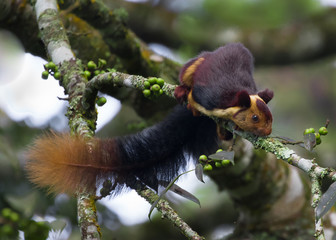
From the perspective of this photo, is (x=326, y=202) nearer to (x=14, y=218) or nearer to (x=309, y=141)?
(x=309, y=141)

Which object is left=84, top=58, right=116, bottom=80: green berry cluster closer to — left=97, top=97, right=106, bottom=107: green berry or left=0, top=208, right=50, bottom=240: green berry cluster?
left=97, top=97, right=106, bottom=107: green berry

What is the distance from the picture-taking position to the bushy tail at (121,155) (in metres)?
1.86

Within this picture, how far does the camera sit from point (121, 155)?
6.89ft

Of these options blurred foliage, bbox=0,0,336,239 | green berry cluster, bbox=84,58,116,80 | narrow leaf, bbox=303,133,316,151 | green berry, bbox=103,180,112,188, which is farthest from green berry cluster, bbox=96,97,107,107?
narrow leaf, bbox=303,133,316,151

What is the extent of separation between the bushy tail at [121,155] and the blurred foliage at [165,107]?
0.25m

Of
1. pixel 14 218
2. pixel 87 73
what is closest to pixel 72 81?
pixel 87 73

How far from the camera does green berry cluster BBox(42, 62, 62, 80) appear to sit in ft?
7.69

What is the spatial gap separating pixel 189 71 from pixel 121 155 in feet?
2.47

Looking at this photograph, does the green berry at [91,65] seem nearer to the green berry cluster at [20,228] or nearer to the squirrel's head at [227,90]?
the squirrel's head at [227,90]

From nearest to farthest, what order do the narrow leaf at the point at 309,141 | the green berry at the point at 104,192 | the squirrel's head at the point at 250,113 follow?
1. the narrow leaf at the point at 309,141
2. the green berry at the point at 104,192
3. the squirrel's head at the point at 250,113

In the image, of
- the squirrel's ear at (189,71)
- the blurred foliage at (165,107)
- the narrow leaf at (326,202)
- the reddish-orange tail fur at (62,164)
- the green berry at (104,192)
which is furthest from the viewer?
the blurred foliage at (165,107)

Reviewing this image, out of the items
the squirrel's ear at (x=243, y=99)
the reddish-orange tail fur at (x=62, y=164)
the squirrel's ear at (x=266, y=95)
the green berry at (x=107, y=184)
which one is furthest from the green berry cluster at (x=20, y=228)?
the squirrel's ear at (x=266, y=95)

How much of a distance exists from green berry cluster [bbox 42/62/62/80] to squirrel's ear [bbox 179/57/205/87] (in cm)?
69

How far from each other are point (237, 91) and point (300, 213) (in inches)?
57.9
